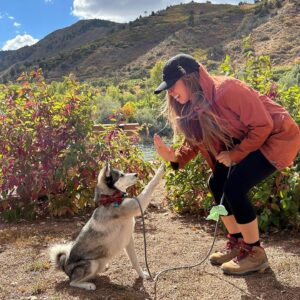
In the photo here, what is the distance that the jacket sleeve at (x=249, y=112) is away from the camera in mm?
3205

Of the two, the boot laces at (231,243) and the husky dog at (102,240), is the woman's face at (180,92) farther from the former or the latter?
the boot laces at (231,243)

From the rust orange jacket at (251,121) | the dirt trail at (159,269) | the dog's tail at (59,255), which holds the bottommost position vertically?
the dirt trail at (159,269)

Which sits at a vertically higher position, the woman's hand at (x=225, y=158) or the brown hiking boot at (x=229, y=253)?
the woman's hand at (x=225, y=158)

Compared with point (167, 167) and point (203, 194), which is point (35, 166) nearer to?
point (167, 167)

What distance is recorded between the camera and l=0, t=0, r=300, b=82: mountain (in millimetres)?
58125

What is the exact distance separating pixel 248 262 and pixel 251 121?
121cm

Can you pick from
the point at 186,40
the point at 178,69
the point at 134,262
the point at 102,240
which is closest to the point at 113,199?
the point at 102,240

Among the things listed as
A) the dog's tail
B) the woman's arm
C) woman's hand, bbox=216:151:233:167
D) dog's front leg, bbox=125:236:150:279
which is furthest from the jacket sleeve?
the dog's tail

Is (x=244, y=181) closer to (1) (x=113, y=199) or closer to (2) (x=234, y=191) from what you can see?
(2) (x=234, y=191)

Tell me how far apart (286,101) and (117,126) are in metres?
2.28

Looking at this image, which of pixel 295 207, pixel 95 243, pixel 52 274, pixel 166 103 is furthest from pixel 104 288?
pixel 295 207

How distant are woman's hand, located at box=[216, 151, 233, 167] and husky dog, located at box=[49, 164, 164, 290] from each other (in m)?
0.56

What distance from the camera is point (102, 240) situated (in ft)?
12.1

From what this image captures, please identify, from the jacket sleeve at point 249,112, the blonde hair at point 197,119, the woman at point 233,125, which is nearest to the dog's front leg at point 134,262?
the woman at point 233,125
